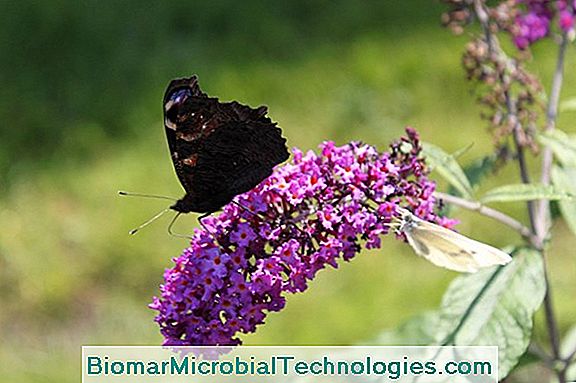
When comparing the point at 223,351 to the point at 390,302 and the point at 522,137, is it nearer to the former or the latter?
the point at 522,137

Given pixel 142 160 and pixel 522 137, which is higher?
pixel 142 160

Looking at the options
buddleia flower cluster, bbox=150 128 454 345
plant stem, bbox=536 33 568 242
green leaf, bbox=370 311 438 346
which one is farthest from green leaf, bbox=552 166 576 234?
buddleia flower cluster, bbox=150 128 454 345

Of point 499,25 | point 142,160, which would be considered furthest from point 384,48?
point 499,25

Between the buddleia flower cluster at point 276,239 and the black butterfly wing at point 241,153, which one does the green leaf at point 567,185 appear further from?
the black butterfly wing at point 241,153

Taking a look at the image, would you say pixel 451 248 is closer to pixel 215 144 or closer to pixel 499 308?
pixel 499 308

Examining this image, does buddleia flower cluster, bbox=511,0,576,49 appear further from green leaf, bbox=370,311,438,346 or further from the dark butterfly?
the dark butterfly

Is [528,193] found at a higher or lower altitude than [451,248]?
higher

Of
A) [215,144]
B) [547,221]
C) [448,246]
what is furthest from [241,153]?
[547,221]
